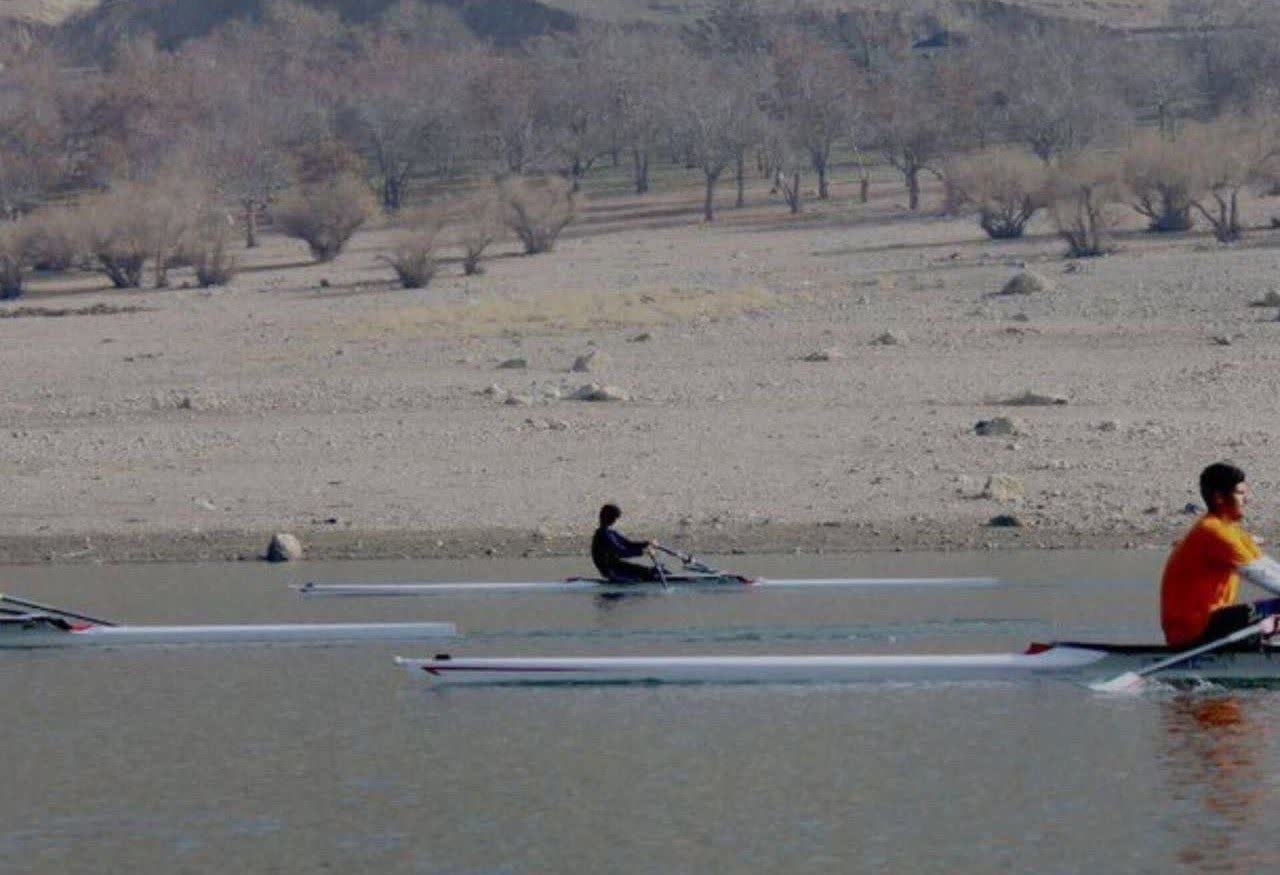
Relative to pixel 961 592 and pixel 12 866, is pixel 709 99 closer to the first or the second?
pixel 961 592

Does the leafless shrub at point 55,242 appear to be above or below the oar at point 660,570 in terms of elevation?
above

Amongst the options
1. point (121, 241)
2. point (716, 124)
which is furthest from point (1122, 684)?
point (716, 124)

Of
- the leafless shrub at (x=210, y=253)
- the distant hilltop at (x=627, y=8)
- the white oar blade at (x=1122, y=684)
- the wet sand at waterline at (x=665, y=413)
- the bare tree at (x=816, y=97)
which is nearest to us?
the white oar blade at (x=1122, y=684)

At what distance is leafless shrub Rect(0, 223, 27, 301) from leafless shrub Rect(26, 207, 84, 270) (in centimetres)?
25

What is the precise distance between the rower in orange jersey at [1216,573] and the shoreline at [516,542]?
5770 millimetres

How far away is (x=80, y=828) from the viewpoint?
12.0m

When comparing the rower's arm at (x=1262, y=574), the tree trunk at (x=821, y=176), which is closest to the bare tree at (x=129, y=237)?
the tree trunk at (x=821, y=176)

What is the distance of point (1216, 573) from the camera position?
13.4m

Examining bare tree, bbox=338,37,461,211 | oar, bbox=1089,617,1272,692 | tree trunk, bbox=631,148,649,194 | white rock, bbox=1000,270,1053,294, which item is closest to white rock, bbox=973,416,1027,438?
oar, bbox=1089,617,1272,692

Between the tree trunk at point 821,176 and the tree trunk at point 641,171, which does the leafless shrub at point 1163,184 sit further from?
the tree trunk at point 641,171

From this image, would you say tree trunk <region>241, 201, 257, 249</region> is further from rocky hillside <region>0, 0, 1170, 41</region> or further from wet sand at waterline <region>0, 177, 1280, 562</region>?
rocky hillside <region>0, 0, 1170, 41</region>

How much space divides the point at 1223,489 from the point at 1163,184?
3053cm

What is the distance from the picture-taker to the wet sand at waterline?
825 inches

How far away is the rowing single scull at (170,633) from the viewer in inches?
645
